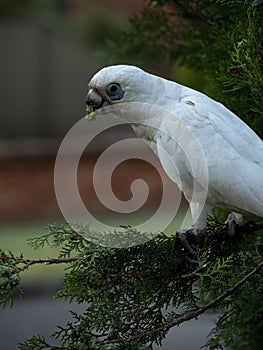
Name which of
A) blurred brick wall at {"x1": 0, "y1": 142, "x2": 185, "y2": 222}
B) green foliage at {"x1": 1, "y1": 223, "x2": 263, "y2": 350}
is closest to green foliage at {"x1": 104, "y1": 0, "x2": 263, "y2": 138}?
green foliage at {"x1": 1, "y1": 223, "x2": 263, "y2": 350}

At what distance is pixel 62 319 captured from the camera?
4324 mm

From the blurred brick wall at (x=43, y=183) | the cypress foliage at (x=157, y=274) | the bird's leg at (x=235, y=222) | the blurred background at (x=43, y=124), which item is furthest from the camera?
the blurred brick wall at (x=43, y=183)

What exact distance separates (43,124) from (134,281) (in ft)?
24.1

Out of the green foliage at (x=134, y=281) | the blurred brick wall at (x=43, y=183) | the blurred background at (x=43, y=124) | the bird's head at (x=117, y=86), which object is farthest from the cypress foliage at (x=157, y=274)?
the blurred brick wall at (x=43, y=183)

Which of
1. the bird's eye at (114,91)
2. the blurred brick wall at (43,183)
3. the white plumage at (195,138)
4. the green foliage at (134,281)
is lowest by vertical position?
the green foliage at (134,281)

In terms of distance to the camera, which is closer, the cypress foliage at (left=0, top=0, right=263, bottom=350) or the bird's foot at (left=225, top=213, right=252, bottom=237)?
the cypress foliage at (left=0, top=0, right=263, bottom=350)

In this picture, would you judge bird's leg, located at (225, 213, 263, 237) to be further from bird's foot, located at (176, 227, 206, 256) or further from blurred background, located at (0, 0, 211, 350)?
blurred background, located at (0, 0, 211, 350)

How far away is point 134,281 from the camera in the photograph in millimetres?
1196

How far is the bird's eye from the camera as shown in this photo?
1.15 metres

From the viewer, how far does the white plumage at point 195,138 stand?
3.76ft

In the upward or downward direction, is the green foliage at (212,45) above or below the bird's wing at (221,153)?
above

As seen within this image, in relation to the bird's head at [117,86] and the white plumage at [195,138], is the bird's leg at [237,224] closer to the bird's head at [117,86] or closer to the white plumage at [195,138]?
the white plumage at [195,138]

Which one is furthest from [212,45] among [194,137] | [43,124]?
[43,124]

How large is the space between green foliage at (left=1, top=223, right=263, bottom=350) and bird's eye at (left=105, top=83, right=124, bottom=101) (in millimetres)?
211
